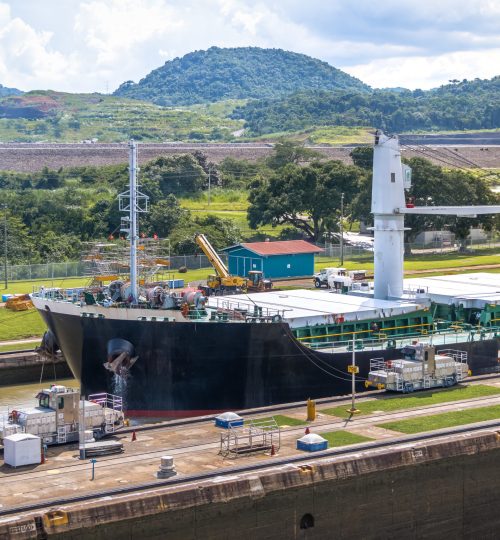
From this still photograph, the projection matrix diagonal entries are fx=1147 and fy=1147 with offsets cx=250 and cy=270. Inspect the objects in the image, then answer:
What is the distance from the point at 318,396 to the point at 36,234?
199ft

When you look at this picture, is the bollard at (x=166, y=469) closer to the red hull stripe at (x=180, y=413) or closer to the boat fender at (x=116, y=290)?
the red hull stripe at (x=180, y=413)

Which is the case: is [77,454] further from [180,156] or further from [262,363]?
[180,156]

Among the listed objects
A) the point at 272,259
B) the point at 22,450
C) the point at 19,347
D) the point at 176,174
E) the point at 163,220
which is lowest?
the point at 19,347

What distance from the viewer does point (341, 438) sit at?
120 ft

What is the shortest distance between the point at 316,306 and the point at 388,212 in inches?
251

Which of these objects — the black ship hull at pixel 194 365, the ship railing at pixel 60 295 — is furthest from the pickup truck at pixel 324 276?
the black ship hull at pixel 194 365

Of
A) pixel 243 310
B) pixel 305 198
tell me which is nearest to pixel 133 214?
pixel 243 310

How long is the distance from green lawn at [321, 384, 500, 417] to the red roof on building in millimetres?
35837

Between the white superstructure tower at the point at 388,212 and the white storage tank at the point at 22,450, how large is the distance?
2594 centimetres

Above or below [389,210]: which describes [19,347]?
below

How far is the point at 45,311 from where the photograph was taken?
157 feet

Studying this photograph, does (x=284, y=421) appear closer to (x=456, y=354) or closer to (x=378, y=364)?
(x=378, y=364)

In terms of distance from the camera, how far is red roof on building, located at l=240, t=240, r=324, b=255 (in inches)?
3194

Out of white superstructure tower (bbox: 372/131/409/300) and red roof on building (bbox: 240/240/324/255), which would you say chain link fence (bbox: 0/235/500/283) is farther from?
white superstructure tower (bbox: 372/131/409/300)
